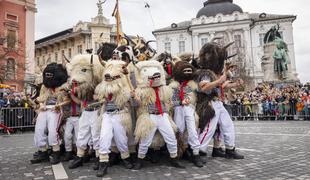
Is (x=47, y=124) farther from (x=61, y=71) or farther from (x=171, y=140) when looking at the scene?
(x=171, y=140)

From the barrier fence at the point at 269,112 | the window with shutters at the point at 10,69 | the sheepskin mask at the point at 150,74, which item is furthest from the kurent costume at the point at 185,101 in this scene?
the window with shutters at the point at 10,69

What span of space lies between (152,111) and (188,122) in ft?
2.35

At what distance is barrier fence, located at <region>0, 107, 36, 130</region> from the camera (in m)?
13.3

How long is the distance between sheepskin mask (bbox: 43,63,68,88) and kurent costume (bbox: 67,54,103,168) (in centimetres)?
53

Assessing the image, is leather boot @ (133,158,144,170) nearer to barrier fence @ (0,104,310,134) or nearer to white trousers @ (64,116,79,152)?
white trousers @ (64,116,79,152)

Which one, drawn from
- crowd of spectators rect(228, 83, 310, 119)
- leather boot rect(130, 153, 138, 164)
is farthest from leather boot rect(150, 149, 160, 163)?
crowd of spectators rect(228, 83, 310, 119)

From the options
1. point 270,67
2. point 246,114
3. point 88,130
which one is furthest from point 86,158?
point 270,67

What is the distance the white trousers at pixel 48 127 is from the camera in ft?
18.7

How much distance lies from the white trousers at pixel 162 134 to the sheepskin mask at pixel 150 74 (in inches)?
21.2

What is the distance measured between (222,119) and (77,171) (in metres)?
2.70

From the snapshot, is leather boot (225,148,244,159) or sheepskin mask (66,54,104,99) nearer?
sheepskin mask (66,54,104,99)

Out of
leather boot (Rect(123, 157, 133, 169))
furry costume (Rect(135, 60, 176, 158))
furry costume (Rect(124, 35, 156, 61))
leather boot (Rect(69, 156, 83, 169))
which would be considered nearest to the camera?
furry costume (Rect(135, 60, 176, 158))

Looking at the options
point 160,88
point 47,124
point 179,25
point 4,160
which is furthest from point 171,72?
point 179,25

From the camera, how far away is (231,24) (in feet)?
186
